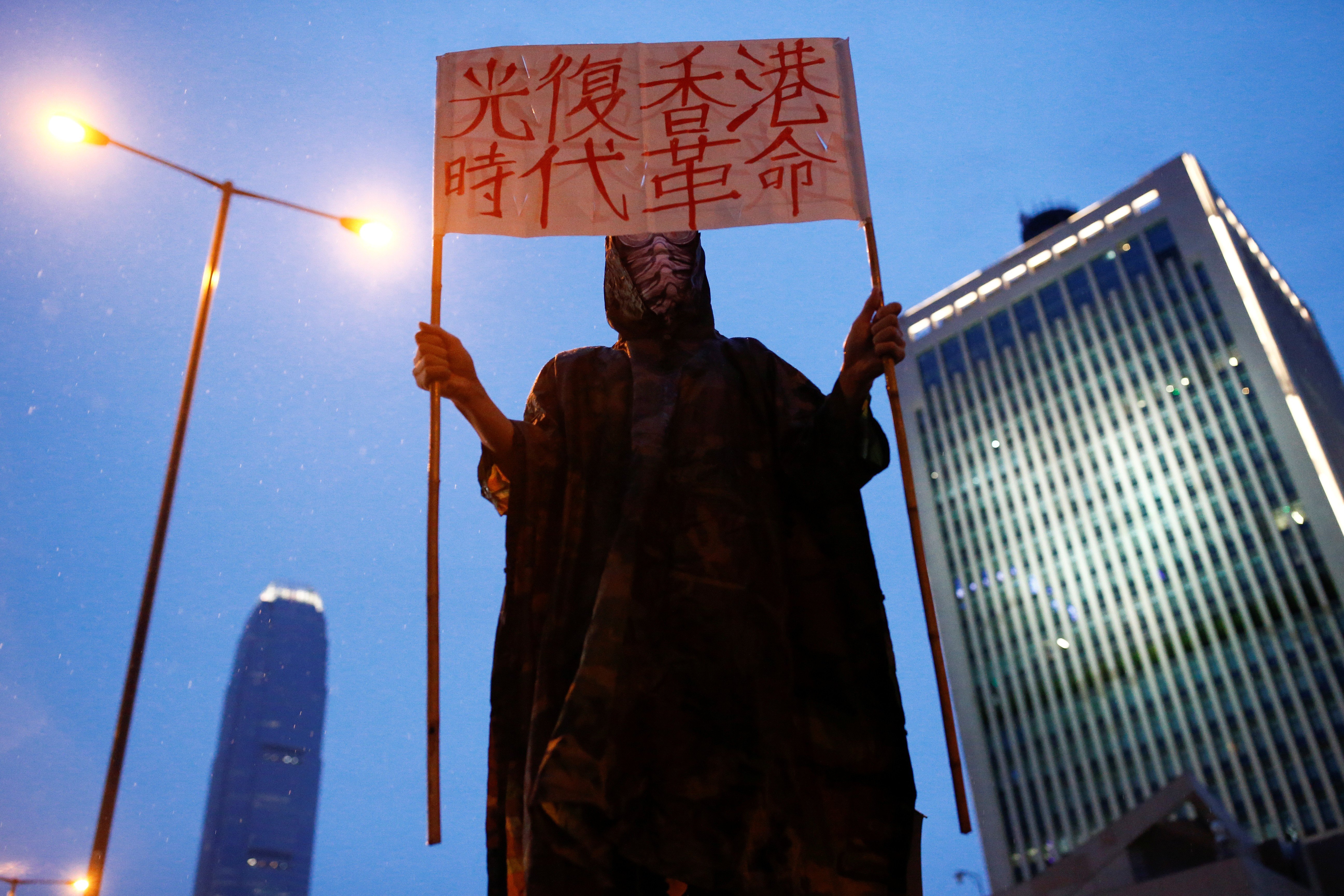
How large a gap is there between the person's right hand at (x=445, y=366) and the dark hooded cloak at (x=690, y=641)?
274 millimetres

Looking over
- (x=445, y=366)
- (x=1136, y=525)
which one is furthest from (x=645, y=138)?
(x=1136, y=525)

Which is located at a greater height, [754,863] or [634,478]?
[634,478]

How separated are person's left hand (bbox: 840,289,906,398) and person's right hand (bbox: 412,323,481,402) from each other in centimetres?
126

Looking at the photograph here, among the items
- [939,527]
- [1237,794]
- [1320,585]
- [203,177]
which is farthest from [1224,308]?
[203,177]

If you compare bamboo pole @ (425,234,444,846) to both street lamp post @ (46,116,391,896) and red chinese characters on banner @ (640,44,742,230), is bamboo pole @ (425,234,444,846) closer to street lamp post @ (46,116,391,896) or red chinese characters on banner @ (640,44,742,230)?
red chinese characters on banner @ (640,44,742,230)

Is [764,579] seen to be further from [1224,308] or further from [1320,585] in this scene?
[1224,308]

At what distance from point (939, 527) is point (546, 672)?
278 ft

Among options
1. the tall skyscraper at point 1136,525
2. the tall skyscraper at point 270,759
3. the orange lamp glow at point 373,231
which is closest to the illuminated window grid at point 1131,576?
the tall skyscraper at point 1136,525

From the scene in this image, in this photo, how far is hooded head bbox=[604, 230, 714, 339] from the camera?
155 inches

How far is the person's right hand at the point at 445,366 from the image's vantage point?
3.44 meters

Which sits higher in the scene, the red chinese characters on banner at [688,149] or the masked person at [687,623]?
the red chinese characters on banner at [688,149]

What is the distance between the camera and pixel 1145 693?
2798 inches

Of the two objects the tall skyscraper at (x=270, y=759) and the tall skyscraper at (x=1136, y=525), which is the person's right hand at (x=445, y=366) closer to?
the tall skyscraper at (x=1136, y=525)

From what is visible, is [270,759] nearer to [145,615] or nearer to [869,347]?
[145,615]
